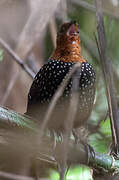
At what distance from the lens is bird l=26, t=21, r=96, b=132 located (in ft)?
6.15

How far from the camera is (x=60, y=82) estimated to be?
190 centimetres

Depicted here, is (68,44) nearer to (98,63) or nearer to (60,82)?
(60,82)

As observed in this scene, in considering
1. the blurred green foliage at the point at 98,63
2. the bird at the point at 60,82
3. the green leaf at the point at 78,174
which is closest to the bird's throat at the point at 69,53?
the bird at the point at 60,82

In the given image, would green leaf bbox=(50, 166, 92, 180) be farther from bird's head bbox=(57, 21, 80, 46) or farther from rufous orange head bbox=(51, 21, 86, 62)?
bird's head bbox=(57, 21, 80, 46)

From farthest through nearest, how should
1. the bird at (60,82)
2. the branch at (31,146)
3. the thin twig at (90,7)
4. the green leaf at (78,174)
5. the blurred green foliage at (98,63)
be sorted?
the thin twig at (90,7), the blurred green foliage at (98,63), the green leaf at (78,174), the bird at (60,82), the branch at (31,146)

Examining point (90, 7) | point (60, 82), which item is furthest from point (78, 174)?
point (90, 7)

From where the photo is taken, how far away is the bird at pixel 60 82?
1.88 m

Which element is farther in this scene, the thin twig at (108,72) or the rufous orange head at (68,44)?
the rufous orange head at (68,44)

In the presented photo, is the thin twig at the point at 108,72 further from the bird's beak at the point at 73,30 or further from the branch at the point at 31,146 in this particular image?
the bird's beak at the point at 73,30

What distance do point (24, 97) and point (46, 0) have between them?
0.89m

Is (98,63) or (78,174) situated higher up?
(98,63)

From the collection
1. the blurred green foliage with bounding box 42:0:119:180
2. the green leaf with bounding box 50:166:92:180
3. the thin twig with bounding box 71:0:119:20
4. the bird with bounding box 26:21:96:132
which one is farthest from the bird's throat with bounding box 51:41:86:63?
the thin twig with bounding box 71:0:119:20

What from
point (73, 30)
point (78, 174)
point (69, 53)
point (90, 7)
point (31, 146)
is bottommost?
point (78, 174)

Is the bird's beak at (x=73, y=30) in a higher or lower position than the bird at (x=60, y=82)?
higher
